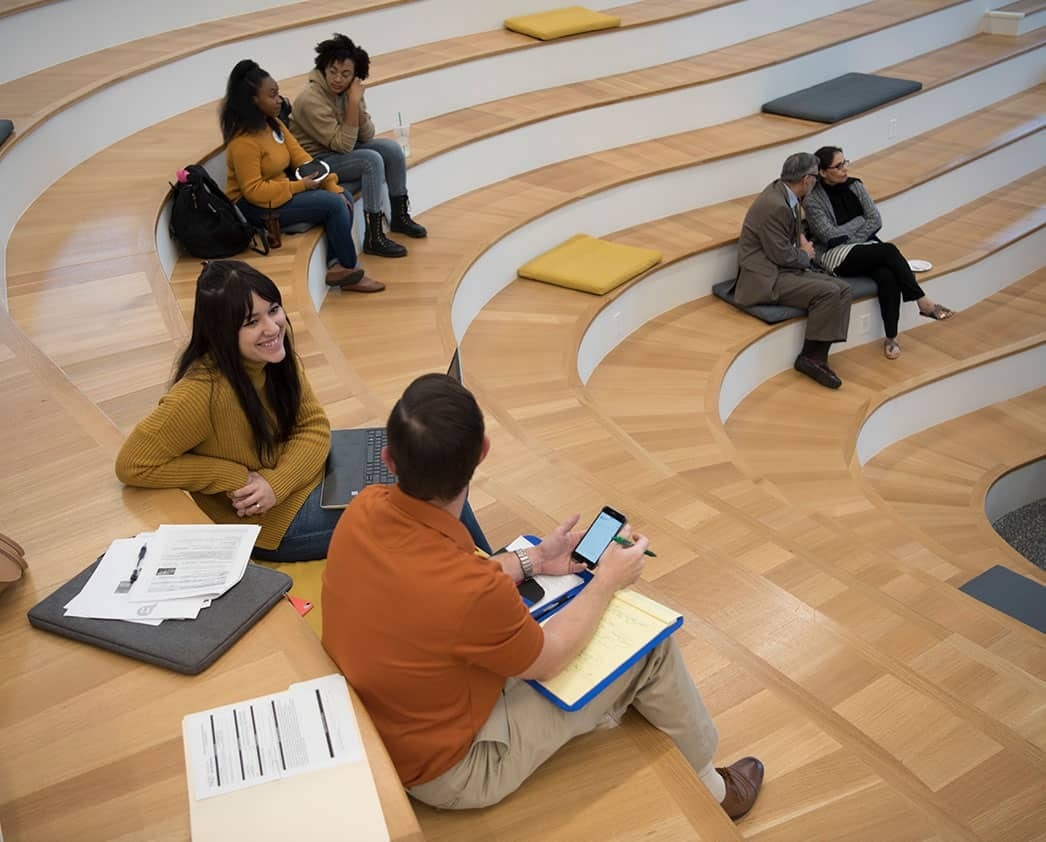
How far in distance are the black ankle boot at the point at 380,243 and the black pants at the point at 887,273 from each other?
2.32m

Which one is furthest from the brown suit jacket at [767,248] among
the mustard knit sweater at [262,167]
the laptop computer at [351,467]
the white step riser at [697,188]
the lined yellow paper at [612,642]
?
the lined yellow paper at [612,642]

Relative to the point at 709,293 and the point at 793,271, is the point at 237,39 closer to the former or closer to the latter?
the point at 709,293

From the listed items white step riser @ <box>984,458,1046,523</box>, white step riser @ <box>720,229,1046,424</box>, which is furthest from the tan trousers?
white step riser @ <box>984,458,1046,523</box>

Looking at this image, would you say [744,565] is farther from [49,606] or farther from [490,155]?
[490,155]

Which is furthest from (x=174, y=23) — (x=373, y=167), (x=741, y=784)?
(x=741, y=784)

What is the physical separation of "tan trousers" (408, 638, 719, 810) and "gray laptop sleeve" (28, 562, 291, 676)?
44 cm

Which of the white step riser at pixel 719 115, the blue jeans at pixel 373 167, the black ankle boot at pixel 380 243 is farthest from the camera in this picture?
the white step riser at pixel 719 115

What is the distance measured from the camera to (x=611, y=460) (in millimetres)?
3750

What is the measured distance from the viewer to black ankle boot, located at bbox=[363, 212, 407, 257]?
4.87 metres

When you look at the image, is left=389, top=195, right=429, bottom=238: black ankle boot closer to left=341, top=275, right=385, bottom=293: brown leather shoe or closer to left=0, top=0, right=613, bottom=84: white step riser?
left=341, top=275, right=385, bottom=293: brown leather shoe

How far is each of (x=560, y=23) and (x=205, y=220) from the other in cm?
327

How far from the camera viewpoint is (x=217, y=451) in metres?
2.45

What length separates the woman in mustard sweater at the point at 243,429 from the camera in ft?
7.64

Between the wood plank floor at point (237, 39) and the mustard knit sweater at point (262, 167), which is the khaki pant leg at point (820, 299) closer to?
the wood plank floor at point (237, 39)
